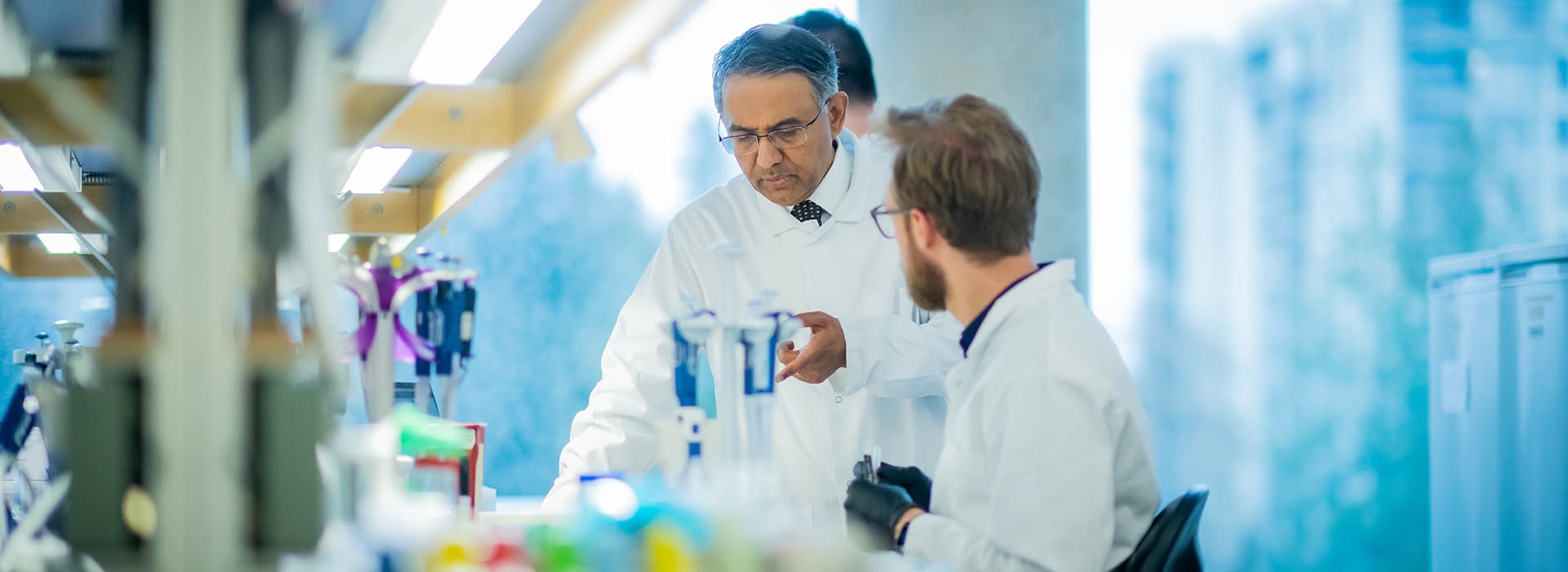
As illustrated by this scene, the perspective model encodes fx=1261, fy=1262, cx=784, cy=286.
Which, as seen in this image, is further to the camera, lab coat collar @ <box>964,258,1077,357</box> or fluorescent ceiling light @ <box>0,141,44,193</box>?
fluorescent ceiling light @ <box>0,141,44,193</box>

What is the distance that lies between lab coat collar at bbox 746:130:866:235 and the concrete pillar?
120 centimetres

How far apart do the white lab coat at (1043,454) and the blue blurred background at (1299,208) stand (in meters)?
3.43

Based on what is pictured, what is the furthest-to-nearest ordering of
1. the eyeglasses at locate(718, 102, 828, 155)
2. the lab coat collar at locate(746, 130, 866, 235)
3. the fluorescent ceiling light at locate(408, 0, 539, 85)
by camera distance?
the lab coat collar at locate(746, 130, 866, 235) → the eyeglasses at locate(718, 102, 828, 155) → the fluorescent ceiling light at locate(408, 0, 539, 85)

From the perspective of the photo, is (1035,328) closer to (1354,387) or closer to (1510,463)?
(1510,463)

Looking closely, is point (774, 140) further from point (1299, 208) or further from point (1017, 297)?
point (1299, 208)

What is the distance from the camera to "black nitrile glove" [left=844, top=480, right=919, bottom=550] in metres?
1.36

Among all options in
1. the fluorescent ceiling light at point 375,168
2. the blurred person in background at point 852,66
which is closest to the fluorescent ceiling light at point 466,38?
the fluorescent ceiling light at point 375,168

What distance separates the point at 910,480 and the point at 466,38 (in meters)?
0.73

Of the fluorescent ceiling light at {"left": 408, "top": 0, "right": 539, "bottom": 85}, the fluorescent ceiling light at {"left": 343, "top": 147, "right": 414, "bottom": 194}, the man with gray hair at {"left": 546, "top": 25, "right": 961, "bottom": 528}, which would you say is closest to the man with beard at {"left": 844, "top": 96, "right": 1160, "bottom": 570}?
the man with gray hair at {"left": 546, "top": 25, "right": 961, "bottom": 528}

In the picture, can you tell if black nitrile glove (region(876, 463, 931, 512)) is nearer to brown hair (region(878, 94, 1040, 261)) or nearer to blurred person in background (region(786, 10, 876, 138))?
brown hair (region(878, 94, 1040, 261))

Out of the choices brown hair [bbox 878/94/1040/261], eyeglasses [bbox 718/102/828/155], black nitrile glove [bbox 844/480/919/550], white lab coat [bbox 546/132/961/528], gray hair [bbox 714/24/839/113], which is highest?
gray hair [bbox 714/24/839/113]

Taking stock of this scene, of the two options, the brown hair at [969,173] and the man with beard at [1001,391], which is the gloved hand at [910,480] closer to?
the man with beard at [1001,391]

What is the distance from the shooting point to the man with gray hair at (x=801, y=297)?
1.78 metres

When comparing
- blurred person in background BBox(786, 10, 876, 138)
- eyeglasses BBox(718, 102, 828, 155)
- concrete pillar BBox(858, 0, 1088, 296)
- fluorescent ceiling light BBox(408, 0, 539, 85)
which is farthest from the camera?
concrete pillar BBox(858, 0, 1088, 296)
